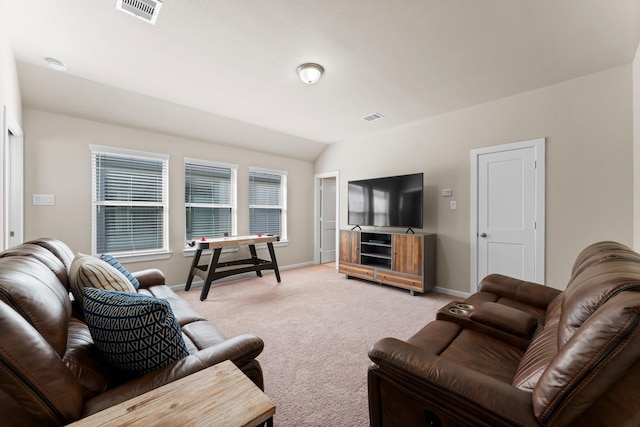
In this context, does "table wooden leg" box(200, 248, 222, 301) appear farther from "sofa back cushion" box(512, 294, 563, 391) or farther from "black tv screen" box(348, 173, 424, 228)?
"sofa back cushion" box(512, 294, 563, 391)

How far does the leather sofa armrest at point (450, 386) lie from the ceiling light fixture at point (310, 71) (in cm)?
243

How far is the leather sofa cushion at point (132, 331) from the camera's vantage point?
0.97 metres

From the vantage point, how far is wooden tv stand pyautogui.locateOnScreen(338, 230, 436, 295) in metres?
3.78

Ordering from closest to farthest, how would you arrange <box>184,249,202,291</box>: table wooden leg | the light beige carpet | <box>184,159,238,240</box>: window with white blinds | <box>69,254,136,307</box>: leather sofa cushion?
<box>69,254,136,307</box>: leather sofa cushion → the light beige carpet → <box>184,249,202,291</box>: table wooden leg → <box>184,159,238,240</box>: window with white blinds

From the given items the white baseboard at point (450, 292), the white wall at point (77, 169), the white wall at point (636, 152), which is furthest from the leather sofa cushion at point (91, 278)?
the white wall at point (636, 152)

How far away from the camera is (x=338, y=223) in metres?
5.38

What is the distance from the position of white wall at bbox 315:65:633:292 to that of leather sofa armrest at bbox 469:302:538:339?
6.99ft

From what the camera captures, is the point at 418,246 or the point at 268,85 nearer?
the point at 268,85

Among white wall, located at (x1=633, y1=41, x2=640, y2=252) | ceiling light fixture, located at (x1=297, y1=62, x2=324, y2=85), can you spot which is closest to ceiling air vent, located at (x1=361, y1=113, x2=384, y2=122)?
ceiling light fixture, located at (x1=297, y1=62, x2=324, y2=85)

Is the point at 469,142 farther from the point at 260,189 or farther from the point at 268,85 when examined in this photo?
the point at 260,189

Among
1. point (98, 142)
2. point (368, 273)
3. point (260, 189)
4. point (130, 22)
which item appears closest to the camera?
point (130, 22)

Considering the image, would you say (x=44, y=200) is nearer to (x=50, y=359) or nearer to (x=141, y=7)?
(x=141, y=7)

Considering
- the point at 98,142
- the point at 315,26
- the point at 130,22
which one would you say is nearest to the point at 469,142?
the point at 315,26

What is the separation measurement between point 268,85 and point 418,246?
2.89 meters
